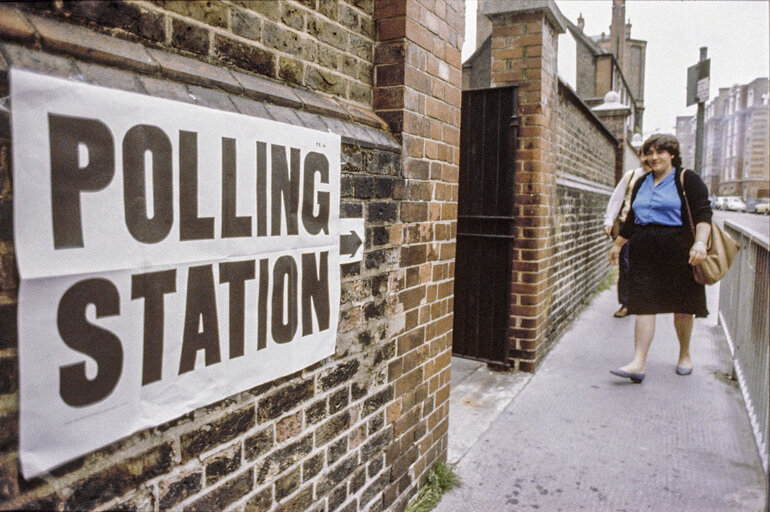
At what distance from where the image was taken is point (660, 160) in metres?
3.85

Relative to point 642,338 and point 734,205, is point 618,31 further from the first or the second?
point 734,205

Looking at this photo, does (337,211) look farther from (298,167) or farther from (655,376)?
(655,376)

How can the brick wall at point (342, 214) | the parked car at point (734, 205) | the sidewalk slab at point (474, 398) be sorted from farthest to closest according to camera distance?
1. the parked car at point (734, 205)
2. the sidewalk slab at point (474, 398)
3. the brick wall at point (342, 214)

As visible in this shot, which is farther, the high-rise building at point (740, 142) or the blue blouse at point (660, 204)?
the high-rise building at point (740, 142)

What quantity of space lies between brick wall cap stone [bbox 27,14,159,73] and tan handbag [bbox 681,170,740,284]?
3.77 metres

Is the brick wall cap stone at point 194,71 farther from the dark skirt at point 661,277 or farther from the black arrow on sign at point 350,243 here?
the dark skirt at point 661,277

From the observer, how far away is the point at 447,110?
8.22ft

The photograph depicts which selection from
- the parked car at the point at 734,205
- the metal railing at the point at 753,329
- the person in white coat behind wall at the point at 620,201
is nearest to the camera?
the metal railing at the point at 753,329

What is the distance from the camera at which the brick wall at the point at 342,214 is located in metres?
1.05

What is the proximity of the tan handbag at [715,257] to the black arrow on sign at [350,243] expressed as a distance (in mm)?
2972

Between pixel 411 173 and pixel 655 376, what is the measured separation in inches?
126

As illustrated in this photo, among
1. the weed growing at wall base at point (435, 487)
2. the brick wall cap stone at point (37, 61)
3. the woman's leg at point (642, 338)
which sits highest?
the brick wall cap stone at point (37, 61)

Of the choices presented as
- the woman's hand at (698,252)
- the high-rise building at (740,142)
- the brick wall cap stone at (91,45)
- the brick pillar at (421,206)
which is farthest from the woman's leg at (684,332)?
the high-rise building at (740,142)

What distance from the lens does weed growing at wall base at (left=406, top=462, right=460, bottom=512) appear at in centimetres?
243
